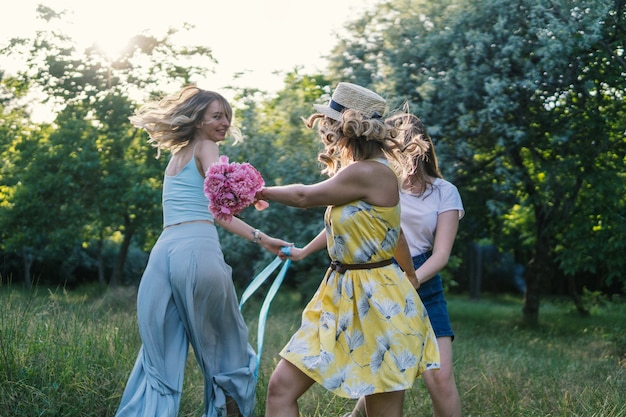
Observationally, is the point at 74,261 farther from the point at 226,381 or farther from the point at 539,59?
the point at 226,381

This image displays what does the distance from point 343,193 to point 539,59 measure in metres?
8.03

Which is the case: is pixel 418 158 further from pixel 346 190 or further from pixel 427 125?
pixel 427 125

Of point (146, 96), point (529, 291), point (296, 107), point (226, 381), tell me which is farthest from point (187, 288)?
point (146, 96)

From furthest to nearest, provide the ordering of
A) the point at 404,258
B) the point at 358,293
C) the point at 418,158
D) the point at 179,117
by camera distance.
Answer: the point at 418,158 → the point at 179,117 → the point at 404,258 → the point at 358,293

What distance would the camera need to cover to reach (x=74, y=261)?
20.7 meters

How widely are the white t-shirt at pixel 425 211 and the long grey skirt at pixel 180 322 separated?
108 cm

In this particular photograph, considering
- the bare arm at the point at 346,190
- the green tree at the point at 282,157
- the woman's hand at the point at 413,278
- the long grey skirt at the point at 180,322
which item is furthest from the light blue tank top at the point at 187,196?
the green tree at the point at 282,157

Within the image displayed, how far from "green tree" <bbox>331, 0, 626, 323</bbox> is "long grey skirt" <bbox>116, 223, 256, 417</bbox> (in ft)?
21.9

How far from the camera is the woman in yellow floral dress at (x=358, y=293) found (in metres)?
3.57

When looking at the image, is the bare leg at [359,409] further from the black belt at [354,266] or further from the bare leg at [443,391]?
the black belt at [354,266]

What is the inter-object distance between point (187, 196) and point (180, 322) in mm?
715

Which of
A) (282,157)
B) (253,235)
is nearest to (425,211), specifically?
(253,235)

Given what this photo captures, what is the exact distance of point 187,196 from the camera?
461cm

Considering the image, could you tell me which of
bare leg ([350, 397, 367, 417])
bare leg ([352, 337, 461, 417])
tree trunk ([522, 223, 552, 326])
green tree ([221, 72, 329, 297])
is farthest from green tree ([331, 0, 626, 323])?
bare leg ([352, 337, 461, 417])
